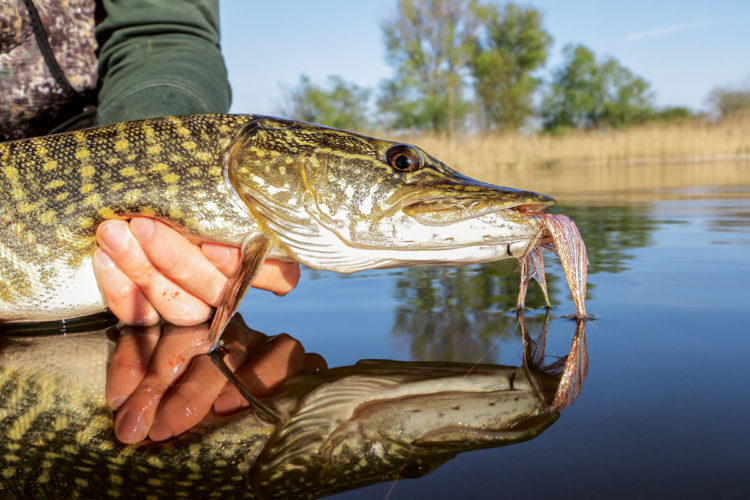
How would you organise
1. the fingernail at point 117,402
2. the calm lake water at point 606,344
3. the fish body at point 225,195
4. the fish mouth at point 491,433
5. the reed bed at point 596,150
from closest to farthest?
the calm lake water at point 606,344 < the fish mouth at point 491,433 < the fingernail at point 117,402 < the fish body at point 225,195 < the reed bed at point 596,150

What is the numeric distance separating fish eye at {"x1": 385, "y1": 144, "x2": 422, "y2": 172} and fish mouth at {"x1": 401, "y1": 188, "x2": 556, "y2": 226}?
0.16m

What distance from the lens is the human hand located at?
2102 millimetres

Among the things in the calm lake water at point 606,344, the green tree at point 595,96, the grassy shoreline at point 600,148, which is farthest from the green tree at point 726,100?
the calm lake water at point 606,344

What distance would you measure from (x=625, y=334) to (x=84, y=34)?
349 centimetres

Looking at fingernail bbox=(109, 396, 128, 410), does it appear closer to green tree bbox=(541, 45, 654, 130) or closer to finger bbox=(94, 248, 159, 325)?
finger bbox=(94, 248, 159, 325)

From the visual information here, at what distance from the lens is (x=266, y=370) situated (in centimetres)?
171

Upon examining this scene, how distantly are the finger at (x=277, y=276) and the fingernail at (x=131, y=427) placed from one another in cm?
98

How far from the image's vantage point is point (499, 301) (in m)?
2.45

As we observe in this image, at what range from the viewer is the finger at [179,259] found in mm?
2096

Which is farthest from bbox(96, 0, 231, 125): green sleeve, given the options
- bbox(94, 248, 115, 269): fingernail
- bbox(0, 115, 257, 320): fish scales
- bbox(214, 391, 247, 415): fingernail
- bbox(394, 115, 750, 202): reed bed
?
bbox(394, 115, 750, 202): reed bed

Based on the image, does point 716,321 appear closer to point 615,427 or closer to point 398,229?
point 615,427

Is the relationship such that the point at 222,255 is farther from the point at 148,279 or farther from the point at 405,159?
the point at 405,159

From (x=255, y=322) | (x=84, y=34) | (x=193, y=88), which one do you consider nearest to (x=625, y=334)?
(x=255, y=322)

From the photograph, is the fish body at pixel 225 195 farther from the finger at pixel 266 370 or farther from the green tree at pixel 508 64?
the green tree at pixel 508 64
